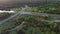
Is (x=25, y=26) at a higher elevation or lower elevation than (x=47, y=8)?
lower

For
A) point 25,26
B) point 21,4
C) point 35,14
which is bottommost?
point 25,26

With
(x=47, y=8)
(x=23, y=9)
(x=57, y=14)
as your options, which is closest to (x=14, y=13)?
(x=23, y=9)

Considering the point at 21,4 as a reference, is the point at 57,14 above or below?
below

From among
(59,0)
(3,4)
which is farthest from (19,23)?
(59,0)

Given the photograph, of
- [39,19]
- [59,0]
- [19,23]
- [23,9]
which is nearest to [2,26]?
[19,23]

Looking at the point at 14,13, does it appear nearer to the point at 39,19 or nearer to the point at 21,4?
the point at 21,4

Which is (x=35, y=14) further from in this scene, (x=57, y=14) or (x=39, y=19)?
(x=57, y=14)

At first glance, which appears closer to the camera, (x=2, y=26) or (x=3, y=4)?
(x=2, y=26)
